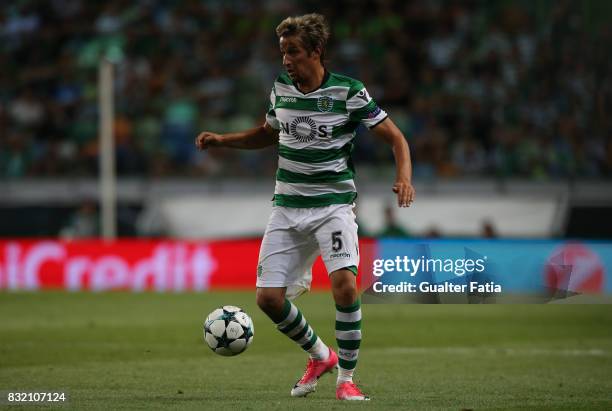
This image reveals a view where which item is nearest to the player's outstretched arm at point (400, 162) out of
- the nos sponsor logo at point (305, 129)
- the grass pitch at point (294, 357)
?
the nos sponsor logo at point (305, 129)

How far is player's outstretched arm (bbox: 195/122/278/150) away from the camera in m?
8.41

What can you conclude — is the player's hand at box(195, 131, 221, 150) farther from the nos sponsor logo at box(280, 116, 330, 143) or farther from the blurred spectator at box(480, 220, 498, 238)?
the blurred spectator at box(480, 220, 498, 238)

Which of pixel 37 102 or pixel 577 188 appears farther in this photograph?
pixel 37 102

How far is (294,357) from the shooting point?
37.4 feet

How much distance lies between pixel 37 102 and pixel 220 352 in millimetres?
17011

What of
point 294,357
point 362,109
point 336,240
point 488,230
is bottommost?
point 488,230

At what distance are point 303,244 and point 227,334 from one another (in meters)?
0.85

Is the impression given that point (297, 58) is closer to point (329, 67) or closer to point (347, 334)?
point (347, 334)

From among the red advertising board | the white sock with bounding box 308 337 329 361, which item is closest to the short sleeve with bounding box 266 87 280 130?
the white sock with bounding box 308 337 329 361

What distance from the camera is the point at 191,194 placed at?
883 inches

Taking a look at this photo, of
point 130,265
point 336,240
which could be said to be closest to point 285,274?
point 336,240

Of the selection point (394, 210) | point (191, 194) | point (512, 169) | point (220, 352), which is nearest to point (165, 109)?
point (191, 194)

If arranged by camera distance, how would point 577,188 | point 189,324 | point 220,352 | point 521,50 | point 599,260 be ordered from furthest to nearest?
point 521,50
point 577,188
point 599,260
point 189,324
point 220,352

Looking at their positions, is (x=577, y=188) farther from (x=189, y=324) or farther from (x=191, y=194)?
(x=189, y=324)
